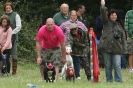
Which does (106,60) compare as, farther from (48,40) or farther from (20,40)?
(20,40)

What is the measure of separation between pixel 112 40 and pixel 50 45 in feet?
5.76

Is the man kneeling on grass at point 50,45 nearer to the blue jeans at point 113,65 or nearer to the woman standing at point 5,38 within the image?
the blue jeans at point 113,65

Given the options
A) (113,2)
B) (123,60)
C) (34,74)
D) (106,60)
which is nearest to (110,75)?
(106,60)

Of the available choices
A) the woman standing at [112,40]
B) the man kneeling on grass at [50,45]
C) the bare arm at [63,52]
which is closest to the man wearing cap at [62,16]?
the woman standing at [112,40]

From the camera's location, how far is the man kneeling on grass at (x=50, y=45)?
672 inches

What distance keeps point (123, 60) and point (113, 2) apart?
498 cm

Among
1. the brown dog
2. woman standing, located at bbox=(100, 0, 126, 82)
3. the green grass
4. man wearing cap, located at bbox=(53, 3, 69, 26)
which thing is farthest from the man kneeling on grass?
man wearing cap, located at bbox=(53, 3, 69, 26)

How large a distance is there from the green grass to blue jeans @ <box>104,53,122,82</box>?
220 mm

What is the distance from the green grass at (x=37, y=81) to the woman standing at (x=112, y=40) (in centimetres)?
55

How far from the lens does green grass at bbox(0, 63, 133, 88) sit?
15.6 m

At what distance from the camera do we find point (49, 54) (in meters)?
17.3

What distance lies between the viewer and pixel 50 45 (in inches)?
682

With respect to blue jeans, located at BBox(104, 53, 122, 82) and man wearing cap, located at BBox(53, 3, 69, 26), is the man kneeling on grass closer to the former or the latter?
blue jeans, located at BBox(104, 53, 122, 82)

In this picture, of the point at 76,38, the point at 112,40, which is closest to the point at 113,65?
the point at 112,40
